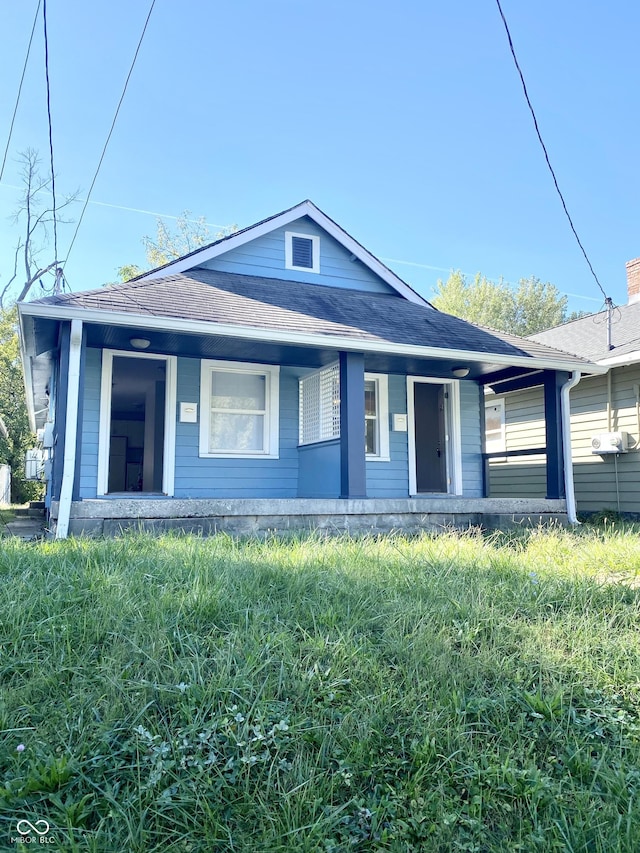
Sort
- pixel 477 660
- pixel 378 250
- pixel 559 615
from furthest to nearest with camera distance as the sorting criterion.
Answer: pixel 378 250 < pixel 559 615 < pixel 477 660

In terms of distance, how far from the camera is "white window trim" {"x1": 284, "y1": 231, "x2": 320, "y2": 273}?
10.3 meters

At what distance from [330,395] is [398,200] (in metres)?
15.8

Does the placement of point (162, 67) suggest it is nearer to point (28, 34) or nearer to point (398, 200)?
point (28, 34)

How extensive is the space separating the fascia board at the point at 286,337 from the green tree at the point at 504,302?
22.1m

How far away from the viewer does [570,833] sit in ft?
7.12

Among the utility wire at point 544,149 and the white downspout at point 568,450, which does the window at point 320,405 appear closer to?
the white downspout at point 568,450

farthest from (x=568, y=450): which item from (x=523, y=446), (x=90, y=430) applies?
(x=90, y=430)

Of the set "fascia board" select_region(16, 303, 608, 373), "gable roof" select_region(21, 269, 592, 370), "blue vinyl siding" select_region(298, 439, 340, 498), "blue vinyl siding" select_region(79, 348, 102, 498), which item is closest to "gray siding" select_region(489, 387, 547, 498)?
"gable roof" select_region(21, 269, 592, 370)

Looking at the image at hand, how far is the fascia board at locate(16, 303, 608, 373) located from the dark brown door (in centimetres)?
255

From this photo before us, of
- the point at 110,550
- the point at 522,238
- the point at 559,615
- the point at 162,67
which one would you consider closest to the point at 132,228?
the point at 522,238

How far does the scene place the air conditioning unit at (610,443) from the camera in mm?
10320

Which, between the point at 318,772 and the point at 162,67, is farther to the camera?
the point at 162,67

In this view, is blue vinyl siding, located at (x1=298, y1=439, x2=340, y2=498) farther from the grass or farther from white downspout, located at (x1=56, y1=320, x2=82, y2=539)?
the grass

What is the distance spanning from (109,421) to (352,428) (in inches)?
126
